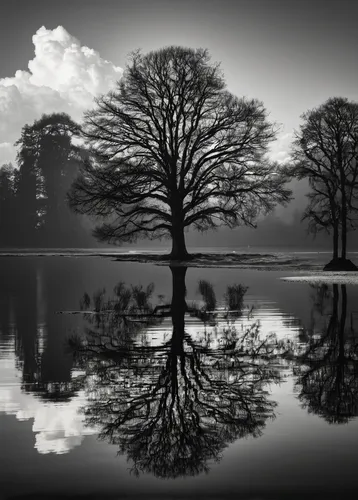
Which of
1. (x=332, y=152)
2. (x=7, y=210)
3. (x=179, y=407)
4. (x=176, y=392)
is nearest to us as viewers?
(x=179, y=407)

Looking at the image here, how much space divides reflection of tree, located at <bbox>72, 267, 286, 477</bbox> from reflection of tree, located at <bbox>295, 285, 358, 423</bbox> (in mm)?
444

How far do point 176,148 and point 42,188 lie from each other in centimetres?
4799

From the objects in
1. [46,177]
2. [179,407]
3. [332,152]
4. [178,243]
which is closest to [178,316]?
[179,407]

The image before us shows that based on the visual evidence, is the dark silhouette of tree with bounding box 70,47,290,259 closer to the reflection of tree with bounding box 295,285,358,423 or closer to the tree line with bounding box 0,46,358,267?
the tree line with bounding box 0,46,358,267

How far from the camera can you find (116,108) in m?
43.1

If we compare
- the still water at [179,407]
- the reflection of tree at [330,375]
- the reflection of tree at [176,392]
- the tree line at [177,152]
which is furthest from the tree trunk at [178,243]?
the reflection of tree at [176,392]

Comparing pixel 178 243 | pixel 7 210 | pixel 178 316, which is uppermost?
pixel 7 210

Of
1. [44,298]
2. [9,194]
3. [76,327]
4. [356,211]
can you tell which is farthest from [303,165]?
[9,194]

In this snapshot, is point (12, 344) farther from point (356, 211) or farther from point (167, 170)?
point (167, 170)

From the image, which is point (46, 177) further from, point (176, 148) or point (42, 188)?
point (176, 148)

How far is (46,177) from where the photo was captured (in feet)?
288

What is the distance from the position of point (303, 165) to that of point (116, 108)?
13.5m

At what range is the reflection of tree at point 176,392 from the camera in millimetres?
5203

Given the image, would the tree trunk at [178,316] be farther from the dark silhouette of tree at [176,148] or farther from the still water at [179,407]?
the dark silhouette of tree at [176,148]
